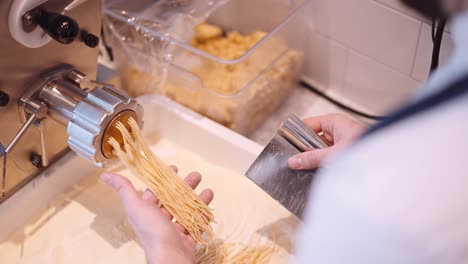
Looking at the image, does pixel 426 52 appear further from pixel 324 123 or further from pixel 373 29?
pixel 324 123

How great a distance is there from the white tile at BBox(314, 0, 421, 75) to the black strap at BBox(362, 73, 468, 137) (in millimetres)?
632

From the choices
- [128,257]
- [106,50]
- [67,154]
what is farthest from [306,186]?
[106,50]

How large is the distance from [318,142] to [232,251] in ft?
0.70

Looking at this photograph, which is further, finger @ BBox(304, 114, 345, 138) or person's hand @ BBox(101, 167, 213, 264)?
finger @ BBox(304, 114, 345, 138)

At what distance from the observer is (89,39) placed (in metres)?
0.77

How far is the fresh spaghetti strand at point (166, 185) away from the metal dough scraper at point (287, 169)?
0.09 m

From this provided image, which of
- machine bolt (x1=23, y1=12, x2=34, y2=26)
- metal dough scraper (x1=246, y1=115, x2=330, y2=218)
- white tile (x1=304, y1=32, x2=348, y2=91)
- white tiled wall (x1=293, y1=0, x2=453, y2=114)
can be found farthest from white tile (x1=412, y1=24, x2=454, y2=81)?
machine bolt (x1=23, y1=12, x2=34, y2=26)

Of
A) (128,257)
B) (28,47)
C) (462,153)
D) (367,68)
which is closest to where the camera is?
(462,153)

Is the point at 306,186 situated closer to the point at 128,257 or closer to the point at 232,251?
the point at 232,251

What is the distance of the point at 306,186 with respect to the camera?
0.75 m

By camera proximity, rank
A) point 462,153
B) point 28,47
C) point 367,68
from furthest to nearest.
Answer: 1. point 367,68
2. point 28,47
3. point 462,153

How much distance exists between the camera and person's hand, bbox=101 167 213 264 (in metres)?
0.63

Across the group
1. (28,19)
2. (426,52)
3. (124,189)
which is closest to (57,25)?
(28,19)

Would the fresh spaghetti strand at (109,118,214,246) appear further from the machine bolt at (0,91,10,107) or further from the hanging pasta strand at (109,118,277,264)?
the machine bolt at (0,91,10,107)
